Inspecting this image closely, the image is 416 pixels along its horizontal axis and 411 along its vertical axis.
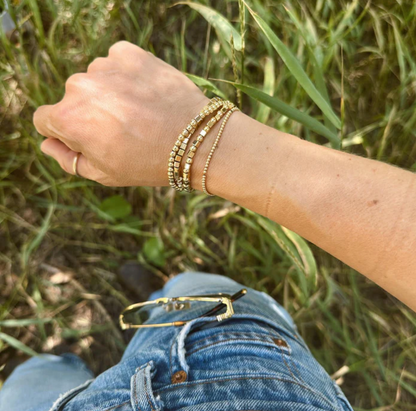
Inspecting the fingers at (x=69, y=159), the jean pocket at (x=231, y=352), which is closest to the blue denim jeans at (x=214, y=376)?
the jean pocket at (x=231, y=352)

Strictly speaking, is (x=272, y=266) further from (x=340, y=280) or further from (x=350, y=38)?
(x=350, y=38)

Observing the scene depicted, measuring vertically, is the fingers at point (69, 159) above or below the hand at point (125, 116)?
below

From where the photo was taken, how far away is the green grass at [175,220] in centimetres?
93

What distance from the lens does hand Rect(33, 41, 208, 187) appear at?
1.93 feet

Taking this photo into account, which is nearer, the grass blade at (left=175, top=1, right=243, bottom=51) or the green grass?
the grass blade at (left=175, top=1, right=243, bottom=51)

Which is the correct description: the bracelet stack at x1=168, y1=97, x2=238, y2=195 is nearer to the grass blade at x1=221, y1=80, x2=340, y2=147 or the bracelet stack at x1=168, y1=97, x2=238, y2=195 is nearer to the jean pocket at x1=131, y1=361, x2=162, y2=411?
the grass blade at x1=221, y1=80, x2=340, y2=147

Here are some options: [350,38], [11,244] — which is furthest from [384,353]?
[11,244]

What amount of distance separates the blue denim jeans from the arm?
0.74 feet

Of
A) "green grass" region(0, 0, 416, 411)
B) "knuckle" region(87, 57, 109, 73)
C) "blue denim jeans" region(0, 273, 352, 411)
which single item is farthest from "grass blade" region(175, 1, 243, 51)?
"blue denim jeans" region(0, 273, 352, 411)

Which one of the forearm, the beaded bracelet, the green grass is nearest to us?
the forearm

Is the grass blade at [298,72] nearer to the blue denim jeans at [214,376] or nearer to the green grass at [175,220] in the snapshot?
the green grass at [175,220]

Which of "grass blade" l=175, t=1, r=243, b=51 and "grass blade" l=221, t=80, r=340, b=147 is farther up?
"grass blade" l=175, t=1, r=243, b=51

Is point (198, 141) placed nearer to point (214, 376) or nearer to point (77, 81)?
point (77, 81)

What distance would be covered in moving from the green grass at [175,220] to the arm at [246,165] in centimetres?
33
